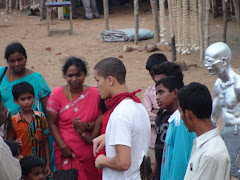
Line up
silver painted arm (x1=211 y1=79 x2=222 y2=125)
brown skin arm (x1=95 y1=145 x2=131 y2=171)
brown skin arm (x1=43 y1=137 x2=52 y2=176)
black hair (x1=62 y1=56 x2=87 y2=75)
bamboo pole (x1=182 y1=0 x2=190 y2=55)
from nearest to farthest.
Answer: brown skin arm (x1=95 y1=145 x2=131 y2=171) → silver painted arm (x1=211 y1=79 x2=222 y2=125) → black hair (x1=62 y1=56 x2=87 y2=75) → brown skin arm (x1=43 y1=137 x2=52 y2=176) → bamboo pole (x1=182 y1=0 x2=190 y2=55)

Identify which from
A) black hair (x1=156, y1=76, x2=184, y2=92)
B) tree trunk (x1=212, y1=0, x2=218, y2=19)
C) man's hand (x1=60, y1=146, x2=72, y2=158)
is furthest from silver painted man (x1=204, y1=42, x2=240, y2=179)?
tree trunk (x1=212, y1=0, x2=218, y2=19)

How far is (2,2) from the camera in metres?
17.6

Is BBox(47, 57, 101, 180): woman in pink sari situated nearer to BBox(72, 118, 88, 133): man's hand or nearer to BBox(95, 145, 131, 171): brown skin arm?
BBox(72, 118, 88, 133): man's hand

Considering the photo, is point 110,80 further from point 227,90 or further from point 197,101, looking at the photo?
point 227,90

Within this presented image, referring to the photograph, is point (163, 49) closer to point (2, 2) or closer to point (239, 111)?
point (239, 111)

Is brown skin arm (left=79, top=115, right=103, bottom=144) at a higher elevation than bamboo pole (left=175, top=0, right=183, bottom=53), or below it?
below

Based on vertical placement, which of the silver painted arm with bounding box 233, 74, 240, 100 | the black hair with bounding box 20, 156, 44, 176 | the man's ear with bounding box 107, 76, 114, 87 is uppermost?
the man's ear with bounding box 107, 76, 114, 87

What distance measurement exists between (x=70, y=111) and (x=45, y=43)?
8183 millimetres

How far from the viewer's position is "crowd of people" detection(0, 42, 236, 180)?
2.78 meters

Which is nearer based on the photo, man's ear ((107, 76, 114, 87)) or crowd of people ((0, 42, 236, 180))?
crowd of people ((0, 42, 236, 180))

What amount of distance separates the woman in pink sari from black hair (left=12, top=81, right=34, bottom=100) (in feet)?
0.69

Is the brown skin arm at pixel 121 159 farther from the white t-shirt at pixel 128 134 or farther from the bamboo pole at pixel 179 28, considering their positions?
the bamboo pole at pixel 179 28

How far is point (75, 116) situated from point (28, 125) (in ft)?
1.47

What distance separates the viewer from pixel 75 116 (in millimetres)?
4312
